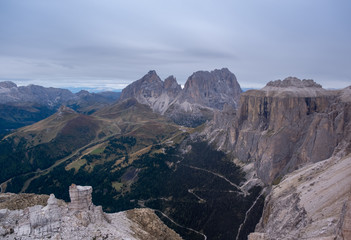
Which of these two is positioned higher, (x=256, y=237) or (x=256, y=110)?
(x=256, y=110)

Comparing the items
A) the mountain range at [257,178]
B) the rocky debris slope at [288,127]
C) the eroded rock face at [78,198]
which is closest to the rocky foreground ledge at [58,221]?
the eroded rock face at [78,198]

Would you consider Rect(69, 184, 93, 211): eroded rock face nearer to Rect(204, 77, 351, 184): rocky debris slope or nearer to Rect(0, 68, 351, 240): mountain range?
Rect(0, 68, 351, 240): mountain range

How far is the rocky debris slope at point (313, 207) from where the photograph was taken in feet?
143

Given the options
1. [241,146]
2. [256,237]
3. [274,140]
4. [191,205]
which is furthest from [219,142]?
[256,237]

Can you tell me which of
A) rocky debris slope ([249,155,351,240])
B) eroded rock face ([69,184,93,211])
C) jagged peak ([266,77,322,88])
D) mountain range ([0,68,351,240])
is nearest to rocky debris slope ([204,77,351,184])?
jagged peak ([266,77,322,88])

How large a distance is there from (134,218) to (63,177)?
147581 millimetres

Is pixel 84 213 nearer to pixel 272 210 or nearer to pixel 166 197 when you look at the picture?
pixel 272 210

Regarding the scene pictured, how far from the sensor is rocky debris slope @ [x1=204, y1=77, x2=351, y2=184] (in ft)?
346

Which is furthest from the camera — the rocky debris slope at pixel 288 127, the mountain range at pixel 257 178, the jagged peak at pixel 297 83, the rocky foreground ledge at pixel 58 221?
the jagged peak at pixel 297 83

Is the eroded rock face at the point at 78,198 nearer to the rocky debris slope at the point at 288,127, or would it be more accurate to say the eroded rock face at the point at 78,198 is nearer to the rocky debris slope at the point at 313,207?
the rocky debris slope at the point at 313,207

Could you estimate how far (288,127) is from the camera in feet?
431

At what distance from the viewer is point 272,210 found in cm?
7631

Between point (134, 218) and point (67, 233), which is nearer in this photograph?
point (67, 233)

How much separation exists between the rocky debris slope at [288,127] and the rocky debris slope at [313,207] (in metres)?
18.4
